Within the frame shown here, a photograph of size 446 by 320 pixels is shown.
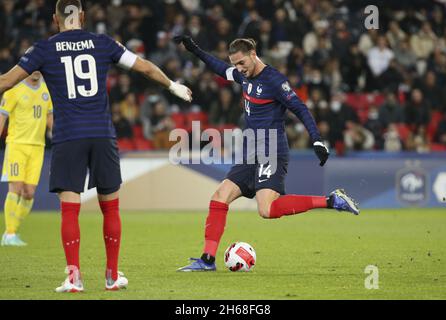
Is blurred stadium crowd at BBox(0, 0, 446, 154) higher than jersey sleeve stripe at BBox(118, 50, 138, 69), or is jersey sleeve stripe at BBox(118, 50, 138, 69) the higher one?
blurred stadium crowd at BBox(0, 0, 446, 154)

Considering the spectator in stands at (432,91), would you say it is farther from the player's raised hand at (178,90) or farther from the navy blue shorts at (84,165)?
the navy blue shorts at (84,165)

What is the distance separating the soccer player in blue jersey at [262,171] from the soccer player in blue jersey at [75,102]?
2.03 meters

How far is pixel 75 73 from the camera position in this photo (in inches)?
315

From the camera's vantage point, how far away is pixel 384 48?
2222 cm

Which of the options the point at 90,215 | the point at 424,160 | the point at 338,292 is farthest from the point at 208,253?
the point at 424,160

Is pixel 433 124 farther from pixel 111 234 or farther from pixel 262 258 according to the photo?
pixel 111 234

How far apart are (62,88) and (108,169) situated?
755mm

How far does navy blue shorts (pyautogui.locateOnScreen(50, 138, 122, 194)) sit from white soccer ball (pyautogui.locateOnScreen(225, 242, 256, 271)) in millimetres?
2074

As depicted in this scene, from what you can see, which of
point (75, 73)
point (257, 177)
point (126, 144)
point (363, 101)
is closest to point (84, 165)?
point (75, 73)

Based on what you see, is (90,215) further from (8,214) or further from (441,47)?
(441,47)

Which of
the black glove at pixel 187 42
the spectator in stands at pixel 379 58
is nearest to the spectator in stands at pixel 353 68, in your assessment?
the spectator in stands at pixel 379 58

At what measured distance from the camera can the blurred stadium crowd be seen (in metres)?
20.4

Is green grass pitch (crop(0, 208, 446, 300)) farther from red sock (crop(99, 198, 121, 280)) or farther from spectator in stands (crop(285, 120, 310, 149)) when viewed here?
spectator in stands (crop(285, 120, 310, 149))

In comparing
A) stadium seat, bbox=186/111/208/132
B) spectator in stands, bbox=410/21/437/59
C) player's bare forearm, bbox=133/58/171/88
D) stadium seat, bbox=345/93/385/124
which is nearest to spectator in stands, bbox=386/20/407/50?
spectator in stands, bbox=410/21/437/59
